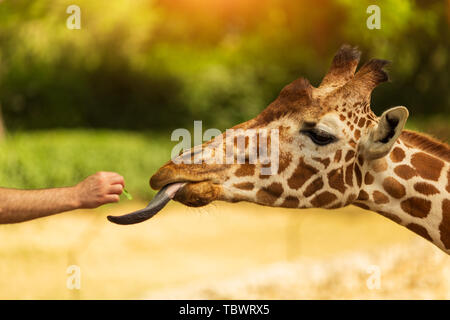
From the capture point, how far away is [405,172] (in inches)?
139

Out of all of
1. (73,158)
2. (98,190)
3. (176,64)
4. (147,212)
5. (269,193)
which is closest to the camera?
(147,212)

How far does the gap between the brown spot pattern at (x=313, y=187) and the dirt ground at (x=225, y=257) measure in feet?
8.91

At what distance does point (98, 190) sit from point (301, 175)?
1228mm

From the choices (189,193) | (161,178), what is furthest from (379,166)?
(161,178)

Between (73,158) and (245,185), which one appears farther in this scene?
(73,158)

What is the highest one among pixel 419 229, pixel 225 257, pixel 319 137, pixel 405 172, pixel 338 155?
pixel 319 137

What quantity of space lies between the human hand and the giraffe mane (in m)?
1.85

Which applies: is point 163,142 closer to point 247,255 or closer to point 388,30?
point 247,255

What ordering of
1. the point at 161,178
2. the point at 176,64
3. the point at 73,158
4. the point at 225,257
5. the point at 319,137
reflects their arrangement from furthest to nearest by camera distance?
1. the point at 176,64
2. the point at 73,158
3. the point at 225,257
4. the point at 319,137
5. the point at 161,178

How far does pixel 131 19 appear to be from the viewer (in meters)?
19.0

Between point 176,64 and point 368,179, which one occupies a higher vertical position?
point 176,64

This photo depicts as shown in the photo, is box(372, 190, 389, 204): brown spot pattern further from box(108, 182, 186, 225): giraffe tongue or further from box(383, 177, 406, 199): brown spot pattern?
box(108, 182, 186, 225): giraffe tongue

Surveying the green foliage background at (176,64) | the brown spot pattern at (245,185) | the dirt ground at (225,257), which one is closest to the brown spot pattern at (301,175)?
the brown spot pattern at (245,185)

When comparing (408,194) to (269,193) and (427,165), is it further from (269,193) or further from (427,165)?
(269,193)
